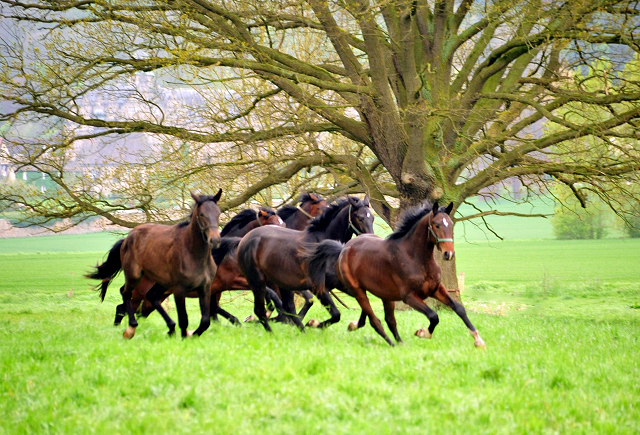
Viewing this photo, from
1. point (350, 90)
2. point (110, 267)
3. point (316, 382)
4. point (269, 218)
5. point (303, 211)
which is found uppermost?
point (350, 90)

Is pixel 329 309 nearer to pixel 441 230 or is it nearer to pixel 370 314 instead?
pixel 370 314

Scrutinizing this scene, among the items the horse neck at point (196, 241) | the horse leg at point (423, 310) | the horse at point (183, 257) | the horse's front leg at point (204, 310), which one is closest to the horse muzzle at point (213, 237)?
the horse at point (183, 257)

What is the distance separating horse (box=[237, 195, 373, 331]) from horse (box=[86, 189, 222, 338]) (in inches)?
46.6

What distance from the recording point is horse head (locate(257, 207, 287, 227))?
1197 cm

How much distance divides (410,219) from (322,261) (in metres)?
1.50

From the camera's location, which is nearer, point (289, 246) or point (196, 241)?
point (196, 241)

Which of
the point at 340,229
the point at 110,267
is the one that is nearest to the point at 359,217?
the point at 340,229

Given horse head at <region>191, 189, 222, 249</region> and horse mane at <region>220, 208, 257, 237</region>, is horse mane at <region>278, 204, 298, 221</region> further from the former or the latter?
horse head at <region>191, 189, 222, 249</region>

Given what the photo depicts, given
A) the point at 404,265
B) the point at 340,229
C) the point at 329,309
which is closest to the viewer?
the point at 404,265

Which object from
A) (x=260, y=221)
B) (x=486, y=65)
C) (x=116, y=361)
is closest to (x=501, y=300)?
(x=486, y=65)

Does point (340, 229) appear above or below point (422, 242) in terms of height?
above

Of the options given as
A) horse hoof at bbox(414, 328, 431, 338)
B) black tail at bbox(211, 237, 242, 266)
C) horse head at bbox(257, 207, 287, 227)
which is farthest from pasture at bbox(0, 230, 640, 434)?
horse head at bbox(257, 207, 287, 227)

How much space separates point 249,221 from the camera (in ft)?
41.2

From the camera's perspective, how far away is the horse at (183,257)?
8.63 metres
